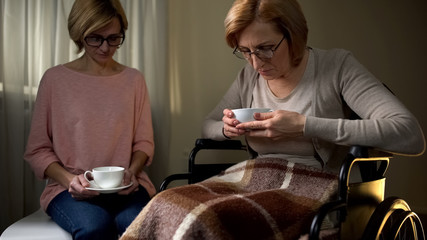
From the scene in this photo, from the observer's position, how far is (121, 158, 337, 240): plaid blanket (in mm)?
939

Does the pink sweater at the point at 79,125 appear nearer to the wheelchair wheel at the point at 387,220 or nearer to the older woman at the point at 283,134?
the older woman at the point at 283,134

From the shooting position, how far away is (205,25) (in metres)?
2.10

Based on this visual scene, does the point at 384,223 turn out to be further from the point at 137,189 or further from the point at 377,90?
the point at 137,189

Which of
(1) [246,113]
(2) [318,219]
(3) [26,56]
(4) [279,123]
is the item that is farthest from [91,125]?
(2) [318,219]

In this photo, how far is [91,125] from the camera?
5.00 feet

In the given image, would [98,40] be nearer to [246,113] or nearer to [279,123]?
[246,113]

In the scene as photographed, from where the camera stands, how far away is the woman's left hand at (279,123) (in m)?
1.21

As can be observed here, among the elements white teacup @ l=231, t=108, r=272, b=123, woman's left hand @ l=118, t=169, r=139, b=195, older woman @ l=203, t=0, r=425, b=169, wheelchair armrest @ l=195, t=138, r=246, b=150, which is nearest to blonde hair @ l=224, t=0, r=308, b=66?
older woman @ l=203, t=0, r=425, b=169

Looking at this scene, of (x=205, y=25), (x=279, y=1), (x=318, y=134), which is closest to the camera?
(x=318, y=134)

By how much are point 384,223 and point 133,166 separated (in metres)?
0.93

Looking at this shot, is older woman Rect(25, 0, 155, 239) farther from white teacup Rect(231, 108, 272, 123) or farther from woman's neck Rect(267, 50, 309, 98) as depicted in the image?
woman's neck Rect(267, 50, 309, 98)

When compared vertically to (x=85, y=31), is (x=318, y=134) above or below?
below

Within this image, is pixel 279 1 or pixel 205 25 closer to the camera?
pixel 279 1

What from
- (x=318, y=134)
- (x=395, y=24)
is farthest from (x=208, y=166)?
(x=395, y=24)
